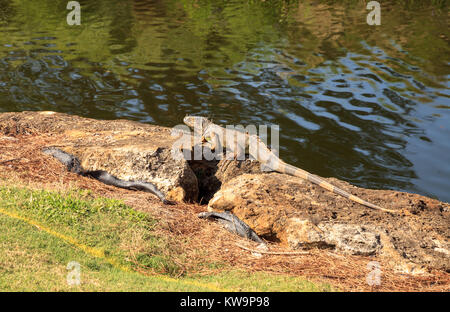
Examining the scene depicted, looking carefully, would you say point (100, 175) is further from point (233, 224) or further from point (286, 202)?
point (286, 202)

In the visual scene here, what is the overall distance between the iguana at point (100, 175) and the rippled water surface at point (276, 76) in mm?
3981

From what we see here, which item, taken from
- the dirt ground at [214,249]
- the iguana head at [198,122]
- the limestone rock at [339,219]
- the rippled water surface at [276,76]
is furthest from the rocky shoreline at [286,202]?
the rippled water surface at [276,76]

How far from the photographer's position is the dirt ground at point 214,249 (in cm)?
427

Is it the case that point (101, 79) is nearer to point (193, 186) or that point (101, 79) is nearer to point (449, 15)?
point (193, 186)

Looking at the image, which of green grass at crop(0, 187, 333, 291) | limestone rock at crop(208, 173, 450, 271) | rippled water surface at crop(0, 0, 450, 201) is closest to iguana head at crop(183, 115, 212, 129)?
rippled water surface at crop(0, 0, 450, 201)

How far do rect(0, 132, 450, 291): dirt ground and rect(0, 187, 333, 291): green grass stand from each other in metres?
0.16

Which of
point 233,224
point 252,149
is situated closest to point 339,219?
point 233,224

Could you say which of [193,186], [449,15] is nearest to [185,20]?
[449,15]

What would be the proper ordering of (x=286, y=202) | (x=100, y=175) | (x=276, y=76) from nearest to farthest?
(x=286, y=202)
(x=100, y=175)
(x=276, y=76)

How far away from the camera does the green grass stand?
375 cm

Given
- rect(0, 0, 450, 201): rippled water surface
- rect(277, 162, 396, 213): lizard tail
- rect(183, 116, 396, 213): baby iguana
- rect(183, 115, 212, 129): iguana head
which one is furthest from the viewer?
rect(0, 0, 450, 201): rippled water surface

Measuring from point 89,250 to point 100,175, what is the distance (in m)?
2.22

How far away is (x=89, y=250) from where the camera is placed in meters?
4.32

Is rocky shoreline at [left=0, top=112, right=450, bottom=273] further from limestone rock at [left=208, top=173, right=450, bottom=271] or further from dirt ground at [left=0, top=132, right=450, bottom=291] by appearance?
dirt ground at [left=0, top=132, right=450, bottom=291]
